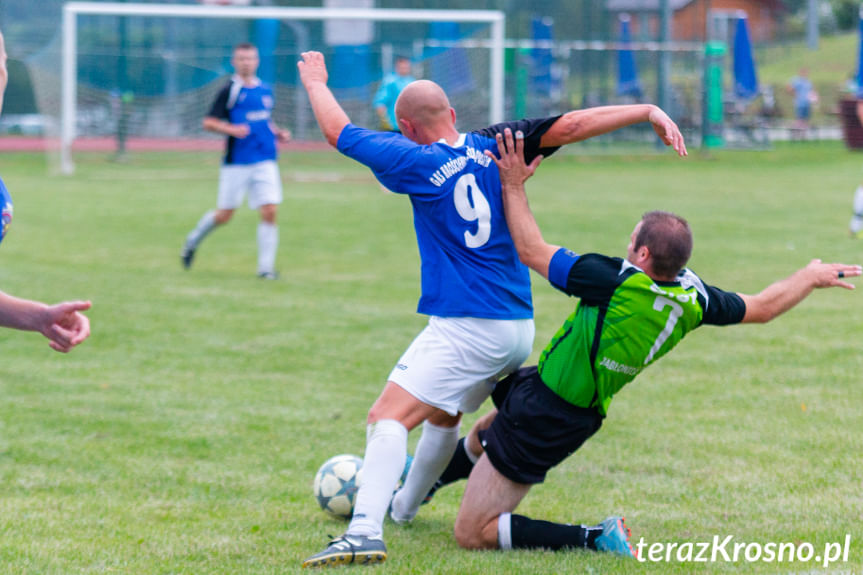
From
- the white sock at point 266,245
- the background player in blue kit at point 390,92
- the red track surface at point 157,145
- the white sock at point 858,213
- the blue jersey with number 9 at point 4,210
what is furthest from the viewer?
the red track surface at point 157,145

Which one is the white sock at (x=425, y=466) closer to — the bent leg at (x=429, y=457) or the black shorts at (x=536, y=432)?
the bent leg at (x=429, y=457)

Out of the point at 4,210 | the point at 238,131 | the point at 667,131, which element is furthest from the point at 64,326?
the point at 238,131

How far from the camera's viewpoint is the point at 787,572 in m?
4.01

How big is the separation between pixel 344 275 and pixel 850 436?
6.78 m

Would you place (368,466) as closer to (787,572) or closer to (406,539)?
(406,539)

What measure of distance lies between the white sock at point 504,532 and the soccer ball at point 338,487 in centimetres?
71

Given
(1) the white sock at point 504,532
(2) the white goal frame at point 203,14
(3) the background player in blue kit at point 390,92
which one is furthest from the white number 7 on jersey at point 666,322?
(2) the white goal frame at point 203,14

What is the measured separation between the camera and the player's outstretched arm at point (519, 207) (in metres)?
4.18

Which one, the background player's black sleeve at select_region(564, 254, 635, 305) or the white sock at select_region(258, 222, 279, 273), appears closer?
the background player's black sleeve at select_region(564, 254, 635, 305)

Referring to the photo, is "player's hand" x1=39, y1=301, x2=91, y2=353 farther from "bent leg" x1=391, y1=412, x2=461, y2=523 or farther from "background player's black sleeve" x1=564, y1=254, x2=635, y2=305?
"background player's black sleeve" x1=564, y1=254, x2=635, y2=305

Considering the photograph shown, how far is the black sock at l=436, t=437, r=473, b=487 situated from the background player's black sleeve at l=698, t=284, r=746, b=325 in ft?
4.28

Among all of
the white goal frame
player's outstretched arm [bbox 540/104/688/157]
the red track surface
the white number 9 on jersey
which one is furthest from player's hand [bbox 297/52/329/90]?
the red track surface

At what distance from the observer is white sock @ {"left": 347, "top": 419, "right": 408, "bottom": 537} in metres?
4.20

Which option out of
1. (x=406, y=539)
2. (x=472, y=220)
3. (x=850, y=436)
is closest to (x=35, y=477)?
(x=406, y=539)
